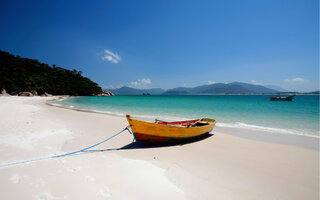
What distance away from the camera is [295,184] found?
3174mm

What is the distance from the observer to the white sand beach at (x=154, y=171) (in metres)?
2.52

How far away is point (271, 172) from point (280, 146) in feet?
9.64

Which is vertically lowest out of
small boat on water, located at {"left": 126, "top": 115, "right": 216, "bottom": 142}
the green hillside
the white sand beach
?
the white sand beach

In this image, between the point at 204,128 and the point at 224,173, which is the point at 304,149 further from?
the point at 224,173

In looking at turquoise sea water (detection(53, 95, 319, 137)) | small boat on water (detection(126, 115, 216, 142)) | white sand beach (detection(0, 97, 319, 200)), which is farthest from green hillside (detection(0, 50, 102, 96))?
small boat on water (detection(126, 115, 216, 142))

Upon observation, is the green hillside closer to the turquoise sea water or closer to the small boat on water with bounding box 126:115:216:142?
the turquoise sea water

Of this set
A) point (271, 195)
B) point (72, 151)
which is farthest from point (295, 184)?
point (72, 151)

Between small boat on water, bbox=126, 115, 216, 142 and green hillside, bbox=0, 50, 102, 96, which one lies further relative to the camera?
green hillside, bbox=0, 50, 102, 96

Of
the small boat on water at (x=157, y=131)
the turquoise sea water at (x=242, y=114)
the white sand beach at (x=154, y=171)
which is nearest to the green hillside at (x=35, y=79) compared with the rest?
the turquoise sea water at (x=242, y=114)

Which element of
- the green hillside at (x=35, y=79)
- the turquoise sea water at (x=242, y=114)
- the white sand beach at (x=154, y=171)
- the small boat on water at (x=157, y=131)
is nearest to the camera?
the white sand beach at (x=154, y=171)

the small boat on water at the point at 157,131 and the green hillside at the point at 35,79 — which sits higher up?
the green hillside at the point at 35,79

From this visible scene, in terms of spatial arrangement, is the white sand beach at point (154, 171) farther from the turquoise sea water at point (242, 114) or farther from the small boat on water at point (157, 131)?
the turquoise sea water at point (242, 114)

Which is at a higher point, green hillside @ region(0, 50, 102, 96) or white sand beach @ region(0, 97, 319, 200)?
green hillside @ region(0, 50, 102, 96)

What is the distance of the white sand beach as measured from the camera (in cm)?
252
